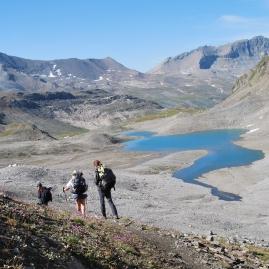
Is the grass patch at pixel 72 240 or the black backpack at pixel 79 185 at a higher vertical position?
the grass patch at pixel 72 240

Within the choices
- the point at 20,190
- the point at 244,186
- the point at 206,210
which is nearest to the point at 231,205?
the point at 206,210

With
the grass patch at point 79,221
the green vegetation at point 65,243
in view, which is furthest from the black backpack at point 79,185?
the grass patch at point 79,221

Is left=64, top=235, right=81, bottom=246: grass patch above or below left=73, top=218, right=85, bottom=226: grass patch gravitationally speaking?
above

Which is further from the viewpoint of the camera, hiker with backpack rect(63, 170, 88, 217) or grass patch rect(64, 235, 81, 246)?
hiker with backpack rect(63, 170, 88, 217)

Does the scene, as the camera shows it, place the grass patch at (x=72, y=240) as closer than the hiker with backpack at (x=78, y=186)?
Yes

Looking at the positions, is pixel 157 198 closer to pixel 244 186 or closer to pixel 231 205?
pixel 231 205

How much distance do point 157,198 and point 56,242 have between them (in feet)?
191

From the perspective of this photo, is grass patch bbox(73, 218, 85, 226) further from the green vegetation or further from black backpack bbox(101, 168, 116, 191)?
black backpack bbox(101, 168, 116, 191)

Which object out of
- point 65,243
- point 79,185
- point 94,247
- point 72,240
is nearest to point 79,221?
point 94,247

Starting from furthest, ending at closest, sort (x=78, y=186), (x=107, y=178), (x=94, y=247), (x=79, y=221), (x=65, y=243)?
(x=78, y=186) < (x=107, y=178) < (x=79, y=221) < (x=94, y=247) < (x=65, y=243)

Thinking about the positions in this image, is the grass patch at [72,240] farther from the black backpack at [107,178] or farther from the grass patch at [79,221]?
the black backpack at [107,178]

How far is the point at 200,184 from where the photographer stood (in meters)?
94.0

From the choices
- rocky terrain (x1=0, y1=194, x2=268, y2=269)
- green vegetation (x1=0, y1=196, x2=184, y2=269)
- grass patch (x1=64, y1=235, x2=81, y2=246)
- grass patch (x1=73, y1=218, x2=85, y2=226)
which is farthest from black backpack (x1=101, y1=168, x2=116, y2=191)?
grass patch (x1=64, y1=235, x2=81, y2=246)

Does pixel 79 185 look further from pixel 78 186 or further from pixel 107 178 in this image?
pixel 107 178
